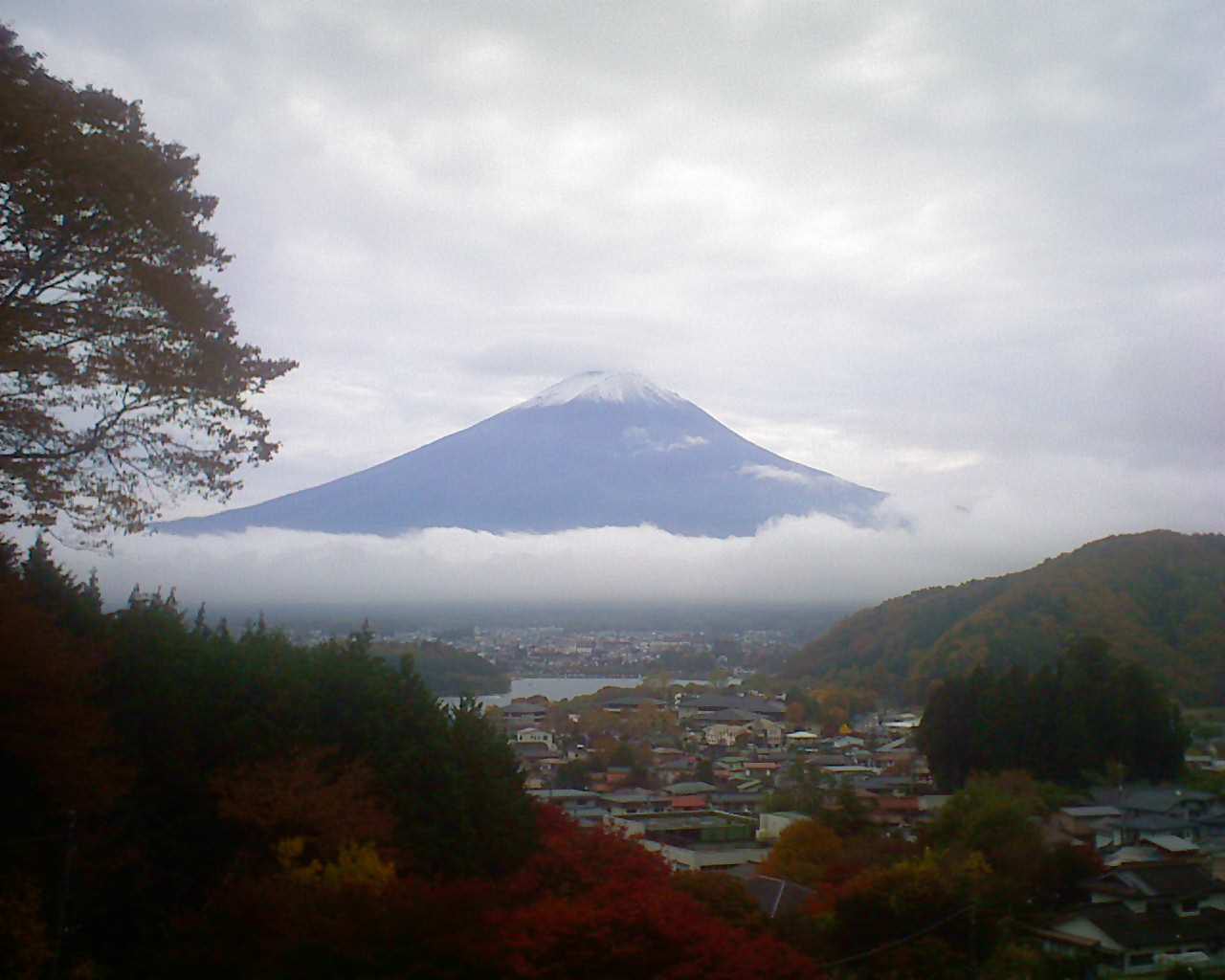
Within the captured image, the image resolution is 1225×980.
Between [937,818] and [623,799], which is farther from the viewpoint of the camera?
[623,799]

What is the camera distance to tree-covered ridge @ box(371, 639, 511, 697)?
17.5m

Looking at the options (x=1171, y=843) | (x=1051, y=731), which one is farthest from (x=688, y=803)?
(x=1051, y=731)

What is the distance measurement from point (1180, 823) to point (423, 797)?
40.4 feet

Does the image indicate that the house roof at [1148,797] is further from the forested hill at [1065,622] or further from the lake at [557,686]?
the forested hill at [1065,622]

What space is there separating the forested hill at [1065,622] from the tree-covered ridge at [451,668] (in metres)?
15.6

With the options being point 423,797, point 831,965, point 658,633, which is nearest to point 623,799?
point 831,965

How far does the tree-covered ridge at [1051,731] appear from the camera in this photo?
19938mm

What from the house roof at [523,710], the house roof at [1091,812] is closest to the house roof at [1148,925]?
the house roof at [1091,812]

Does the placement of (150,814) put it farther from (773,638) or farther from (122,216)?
(773,638)

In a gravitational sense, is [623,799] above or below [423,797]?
below

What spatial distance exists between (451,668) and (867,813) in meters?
8.51

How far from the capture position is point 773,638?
51594 mm

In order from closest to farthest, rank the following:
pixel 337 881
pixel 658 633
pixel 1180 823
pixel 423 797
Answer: pixel 337 881 → pixel 423 797 → pixel 1180 823 → pixel 658 633

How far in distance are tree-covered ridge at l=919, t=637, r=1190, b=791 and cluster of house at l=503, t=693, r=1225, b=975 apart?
3.38 feet
